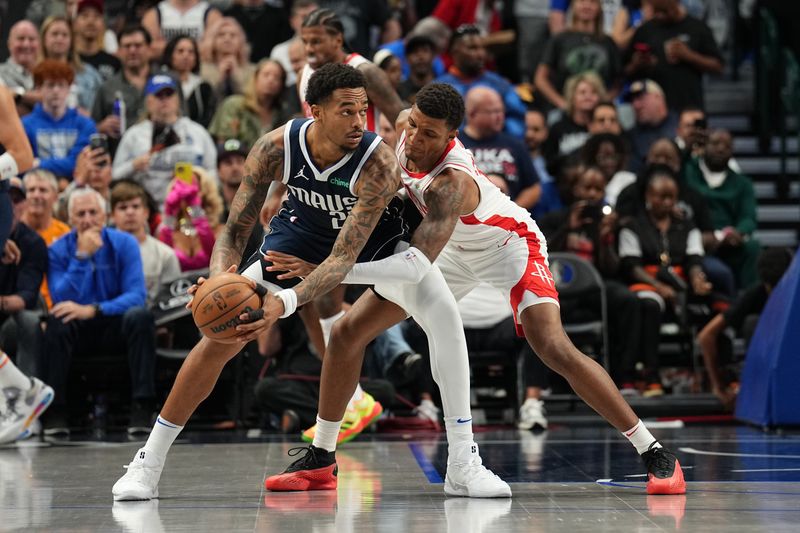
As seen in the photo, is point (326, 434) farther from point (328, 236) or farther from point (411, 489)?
point (328, 236)

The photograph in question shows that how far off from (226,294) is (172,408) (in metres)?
0.76

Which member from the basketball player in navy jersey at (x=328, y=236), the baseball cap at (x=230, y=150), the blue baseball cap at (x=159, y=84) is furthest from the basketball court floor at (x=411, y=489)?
the blue baseball cap at (x=159, y=84)

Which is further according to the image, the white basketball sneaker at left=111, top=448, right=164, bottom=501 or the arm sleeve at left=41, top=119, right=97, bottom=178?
the arm sleeve at left=41, top=119, right=97, bottom=178

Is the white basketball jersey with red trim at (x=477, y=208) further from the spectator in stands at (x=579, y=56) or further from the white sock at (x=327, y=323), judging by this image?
the spectator in stands at (x=579, y=56)

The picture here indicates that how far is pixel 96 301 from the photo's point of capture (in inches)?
349

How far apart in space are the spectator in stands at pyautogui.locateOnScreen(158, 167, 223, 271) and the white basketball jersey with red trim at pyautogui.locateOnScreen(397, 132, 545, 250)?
3883mm

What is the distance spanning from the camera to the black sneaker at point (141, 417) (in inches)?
331

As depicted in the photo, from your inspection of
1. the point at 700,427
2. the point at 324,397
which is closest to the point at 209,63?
the point at 700,427

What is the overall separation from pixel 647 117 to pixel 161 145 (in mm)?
4551

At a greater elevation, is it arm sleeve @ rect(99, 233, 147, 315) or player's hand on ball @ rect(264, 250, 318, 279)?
player's hand on ball @ rect(264, 250, 318, 279)

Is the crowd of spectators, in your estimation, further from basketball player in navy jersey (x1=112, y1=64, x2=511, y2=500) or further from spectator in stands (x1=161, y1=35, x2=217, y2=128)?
basketball player in navy jersey (x1=112, y1=64, x2=511, y2=500)

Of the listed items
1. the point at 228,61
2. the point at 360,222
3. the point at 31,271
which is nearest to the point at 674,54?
the point at 228,61

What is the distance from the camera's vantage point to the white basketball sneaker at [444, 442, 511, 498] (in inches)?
210

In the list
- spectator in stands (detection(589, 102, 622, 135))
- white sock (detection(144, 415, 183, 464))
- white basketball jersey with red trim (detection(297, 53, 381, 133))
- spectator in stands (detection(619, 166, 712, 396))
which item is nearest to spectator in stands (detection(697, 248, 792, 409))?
spectator in stands (detection(619, 166, 712, 396))
